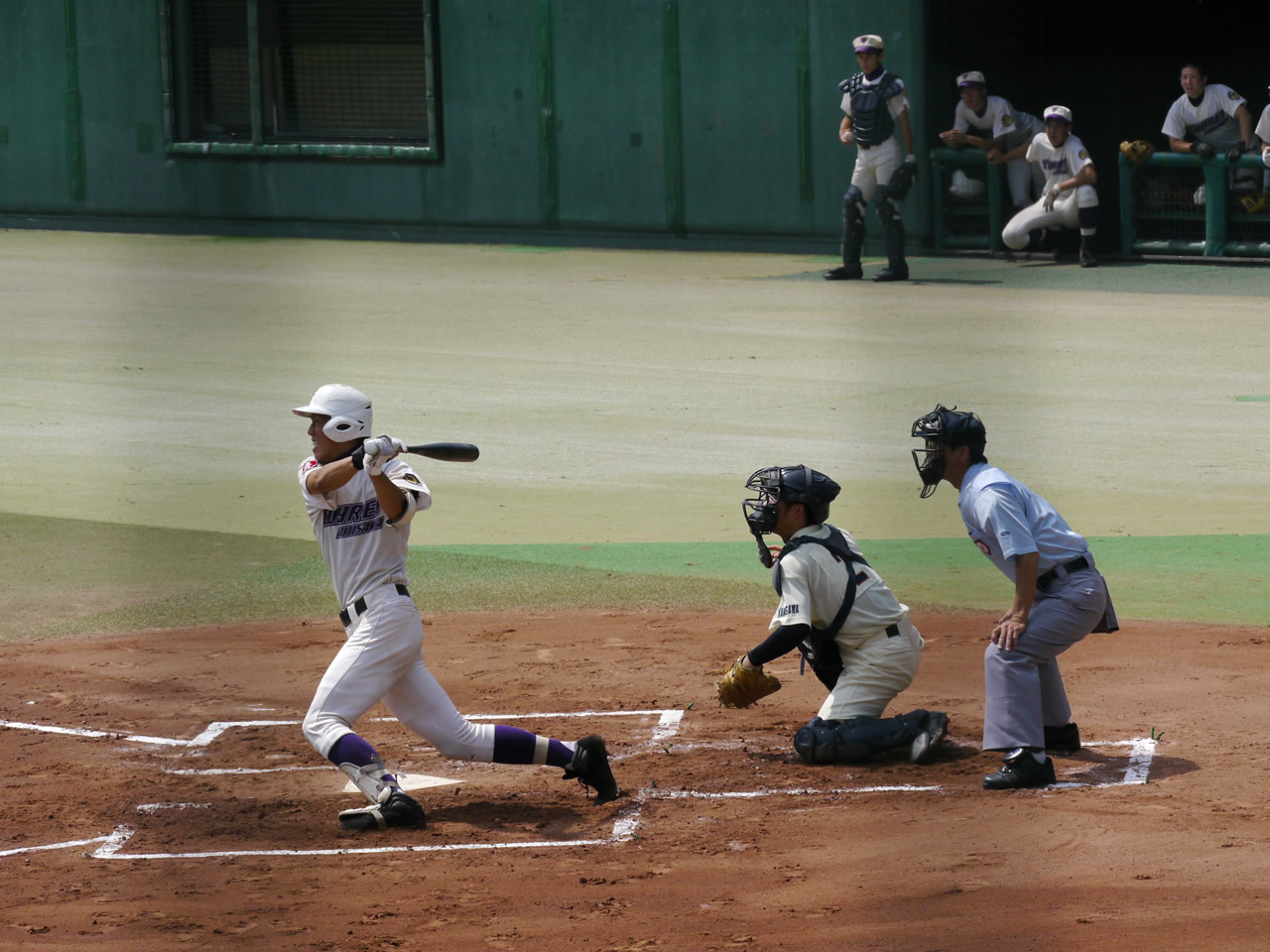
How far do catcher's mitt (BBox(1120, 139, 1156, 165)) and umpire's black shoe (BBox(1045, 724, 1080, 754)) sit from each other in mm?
13303

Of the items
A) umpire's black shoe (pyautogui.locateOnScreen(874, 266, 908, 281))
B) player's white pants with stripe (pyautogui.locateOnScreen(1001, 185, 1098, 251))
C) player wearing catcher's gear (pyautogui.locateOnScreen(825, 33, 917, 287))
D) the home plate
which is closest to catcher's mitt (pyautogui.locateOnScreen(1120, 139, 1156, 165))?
player's white pants with stripe (pyautogui.locateOnScreen(1001, 185, 1098, 251))

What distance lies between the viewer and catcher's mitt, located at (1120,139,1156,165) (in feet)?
59.9

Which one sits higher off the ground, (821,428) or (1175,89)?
(1175,89)

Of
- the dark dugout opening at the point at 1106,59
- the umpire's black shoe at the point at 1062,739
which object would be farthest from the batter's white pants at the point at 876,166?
the umpire's black shoe at the point at 1062,739

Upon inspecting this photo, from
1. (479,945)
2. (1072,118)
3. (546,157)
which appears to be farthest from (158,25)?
(479,945)

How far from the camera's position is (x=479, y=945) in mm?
4578

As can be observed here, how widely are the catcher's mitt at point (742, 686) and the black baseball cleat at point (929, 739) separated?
0.52 m

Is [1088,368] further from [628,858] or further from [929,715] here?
[628,858]

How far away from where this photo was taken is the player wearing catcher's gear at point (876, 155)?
17.8 m

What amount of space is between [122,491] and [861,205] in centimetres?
945

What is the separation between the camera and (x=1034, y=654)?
5777 millimetres

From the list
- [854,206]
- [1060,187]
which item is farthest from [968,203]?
[854,206]

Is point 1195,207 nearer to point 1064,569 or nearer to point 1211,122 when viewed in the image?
point 1211,122

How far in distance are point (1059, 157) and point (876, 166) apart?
1758 millimetres
